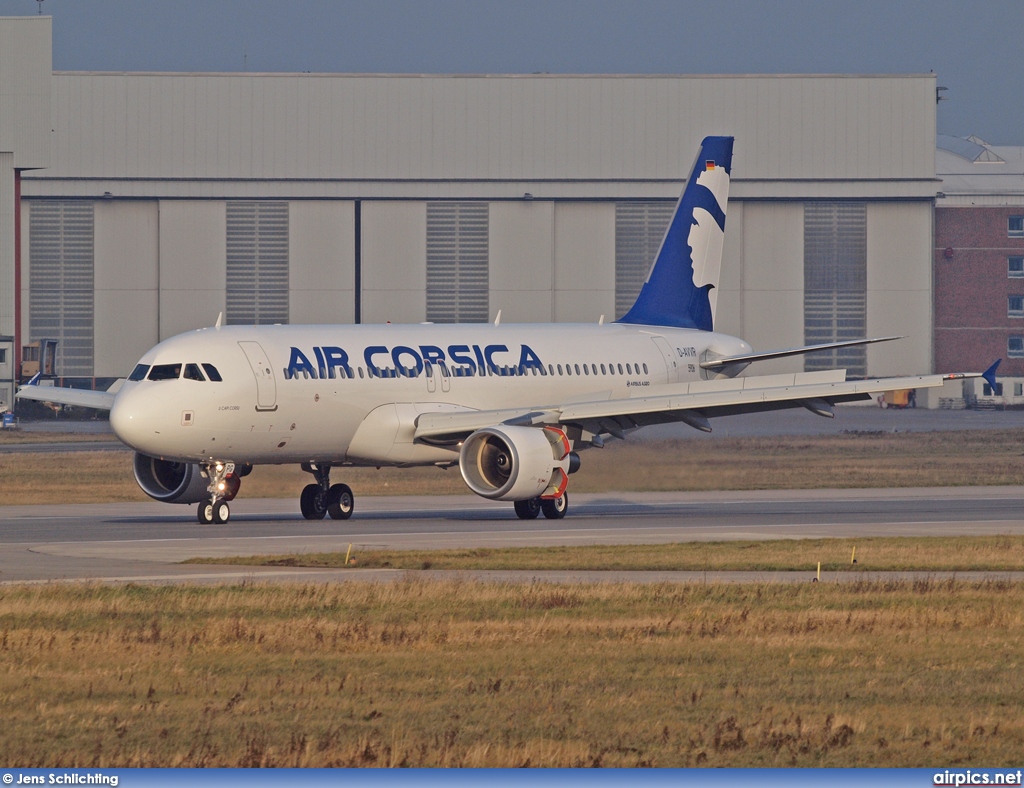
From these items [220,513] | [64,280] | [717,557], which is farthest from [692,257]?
[64,280]

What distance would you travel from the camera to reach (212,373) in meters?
35.3

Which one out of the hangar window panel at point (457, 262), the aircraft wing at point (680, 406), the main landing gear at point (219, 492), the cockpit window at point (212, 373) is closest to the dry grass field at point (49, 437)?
the hangar window panel at point (457, 262)

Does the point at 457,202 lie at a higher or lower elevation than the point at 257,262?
higher

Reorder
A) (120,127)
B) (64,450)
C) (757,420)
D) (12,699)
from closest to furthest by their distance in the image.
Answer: (12,699) < (64,450) < (757,420) < (120,127)

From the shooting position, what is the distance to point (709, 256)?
47.6 m

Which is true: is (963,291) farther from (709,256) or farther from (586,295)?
(709,256)

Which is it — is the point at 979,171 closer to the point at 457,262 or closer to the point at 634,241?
the point at 634,241

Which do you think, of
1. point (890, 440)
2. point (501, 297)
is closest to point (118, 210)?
point (501, 297)

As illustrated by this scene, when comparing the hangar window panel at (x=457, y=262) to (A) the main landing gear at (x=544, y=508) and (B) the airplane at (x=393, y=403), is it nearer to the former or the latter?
(B) the airplane at (x=393, y=403)

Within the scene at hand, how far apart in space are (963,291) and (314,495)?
9118 centimetres

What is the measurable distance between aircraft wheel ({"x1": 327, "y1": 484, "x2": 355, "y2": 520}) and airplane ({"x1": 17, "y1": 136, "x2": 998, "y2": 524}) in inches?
0.9

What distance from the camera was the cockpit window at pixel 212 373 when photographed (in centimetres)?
3516

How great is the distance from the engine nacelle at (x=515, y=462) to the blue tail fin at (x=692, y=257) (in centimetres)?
1086

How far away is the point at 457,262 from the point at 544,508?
6557cm
